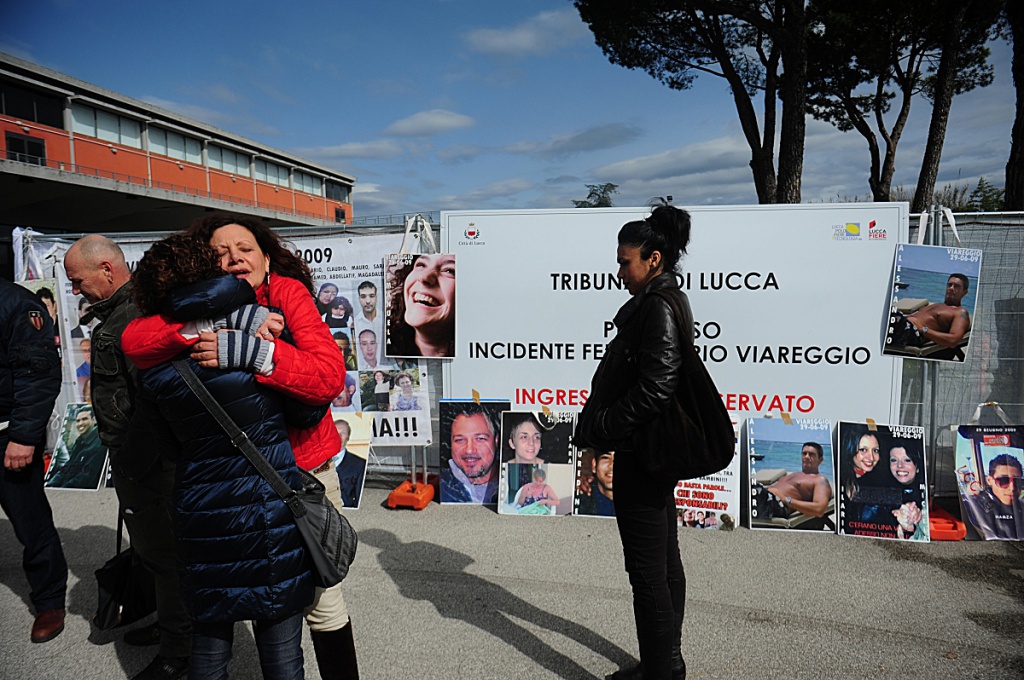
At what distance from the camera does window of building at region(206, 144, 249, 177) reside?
51.6 metres

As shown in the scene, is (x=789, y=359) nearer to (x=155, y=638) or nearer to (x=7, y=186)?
(x=155, y=638)

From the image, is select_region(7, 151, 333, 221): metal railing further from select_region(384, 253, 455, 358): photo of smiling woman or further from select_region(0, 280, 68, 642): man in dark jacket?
select_region(0, 280, 68, 642): man in dark jacket

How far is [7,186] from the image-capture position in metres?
29.3

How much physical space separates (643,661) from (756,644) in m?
0.91

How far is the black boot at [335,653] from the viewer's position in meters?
2.26

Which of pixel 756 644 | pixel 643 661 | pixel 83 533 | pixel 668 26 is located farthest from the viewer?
pixel 668 26

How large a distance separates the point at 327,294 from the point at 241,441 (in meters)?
3.79

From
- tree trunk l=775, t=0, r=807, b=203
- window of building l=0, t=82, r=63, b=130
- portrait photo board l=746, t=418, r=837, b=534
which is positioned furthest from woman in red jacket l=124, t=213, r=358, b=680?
window of building l=0, t=82, r=63, b=130

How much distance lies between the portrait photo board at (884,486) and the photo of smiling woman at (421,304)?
9.95 ft

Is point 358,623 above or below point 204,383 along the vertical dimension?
below

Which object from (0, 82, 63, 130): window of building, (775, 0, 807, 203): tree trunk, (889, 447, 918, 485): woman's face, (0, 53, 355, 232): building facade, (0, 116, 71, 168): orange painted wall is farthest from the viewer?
(0, 53, 355, 232): building facade

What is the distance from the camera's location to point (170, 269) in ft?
5.91

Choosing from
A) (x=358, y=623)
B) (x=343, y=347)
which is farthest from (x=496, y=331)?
(x=358, y=623)

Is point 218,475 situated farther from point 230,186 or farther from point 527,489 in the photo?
point 230,186
